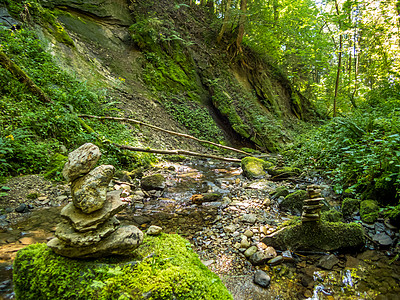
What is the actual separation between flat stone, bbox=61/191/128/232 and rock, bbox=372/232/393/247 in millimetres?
3691

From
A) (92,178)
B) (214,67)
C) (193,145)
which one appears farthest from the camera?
(214,67)

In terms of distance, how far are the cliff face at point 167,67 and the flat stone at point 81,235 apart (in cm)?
815

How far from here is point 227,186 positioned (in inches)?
247

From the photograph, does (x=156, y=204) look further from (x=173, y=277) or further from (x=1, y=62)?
(x=1, y=62)

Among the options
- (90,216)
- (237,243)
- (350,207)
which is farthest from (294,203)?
(90,216)

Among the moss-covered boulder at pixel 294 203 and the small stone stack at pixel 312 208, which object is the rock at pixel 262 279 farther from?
the moss-covered boulder at pixel 294 203

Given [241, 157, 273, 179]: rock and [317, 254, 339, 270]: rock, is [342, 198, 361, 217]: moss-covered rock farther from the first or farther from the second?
[241, 157, 273, 179]: rock

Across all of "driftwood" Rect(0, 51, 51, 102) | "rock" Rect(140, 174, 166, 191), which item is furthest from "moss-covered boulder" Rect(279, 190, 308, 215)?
"driftwood" Rect(0, 51, 51, 102)

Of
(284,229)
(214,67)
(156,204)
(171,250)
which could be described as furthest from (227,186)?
(214,67)

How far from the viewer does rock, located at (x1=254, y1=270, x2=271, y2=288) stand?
2.39 m

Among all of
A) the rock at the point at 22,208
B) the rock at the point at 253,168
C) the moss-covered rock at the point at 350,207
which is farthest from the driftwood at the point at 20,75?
the moss-covered rock at the point at 350,207

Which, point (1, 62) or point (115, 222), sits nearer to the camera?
point (115, 222)

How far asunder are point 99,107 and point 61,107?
2.07 m

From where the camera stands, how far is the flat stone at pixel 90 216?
5.32 ft
